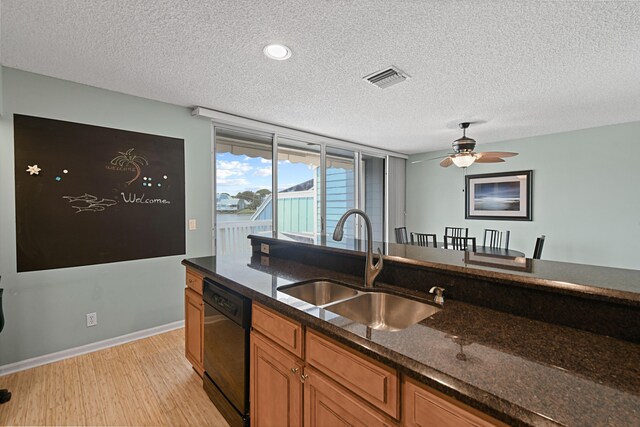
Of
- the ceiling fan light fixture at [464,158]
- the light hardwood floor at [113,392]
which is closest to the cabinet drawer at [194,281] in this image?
the light hardwood floor at [113,392]

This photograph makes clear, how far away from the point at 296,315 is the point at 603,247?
16.2 feet

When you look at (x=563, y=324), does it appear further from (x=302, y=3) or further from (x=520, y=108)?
(x=520, y=108)

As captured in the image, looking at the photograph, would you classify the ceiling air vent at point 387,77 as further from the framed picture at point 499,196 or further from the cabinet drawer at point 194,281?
the framed picture at point 499,196

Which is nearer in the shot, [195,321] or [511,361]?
[511,361]

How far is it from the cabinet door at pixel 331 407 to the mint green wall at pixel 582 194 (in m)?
4.87

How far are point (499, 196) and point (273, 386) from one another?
505cm

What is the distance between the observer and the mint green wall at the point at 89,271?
2398 millimetres

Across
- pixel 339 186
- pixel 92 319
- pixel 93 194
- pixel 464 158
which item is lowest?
pixel 92 319

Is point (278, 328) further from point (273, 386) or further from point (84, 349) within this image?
point (84, 349)

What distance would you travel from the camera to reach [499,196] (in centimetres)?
511

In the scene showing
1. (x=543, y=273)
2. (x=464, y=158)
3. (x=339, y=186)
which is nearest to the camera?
(x=543, y=273)

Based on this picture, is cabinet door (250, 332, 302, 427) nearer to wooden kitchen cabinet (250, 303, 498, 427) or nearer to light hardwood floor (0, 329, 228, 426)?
wooden kitchen cabinet (250, 303, 498, 427)

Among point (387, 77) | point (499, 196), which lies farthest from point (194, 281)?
point (499, 196)

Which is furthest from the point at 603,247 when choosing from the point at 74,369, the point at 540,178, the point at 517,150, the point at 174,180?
the point at 74,369
